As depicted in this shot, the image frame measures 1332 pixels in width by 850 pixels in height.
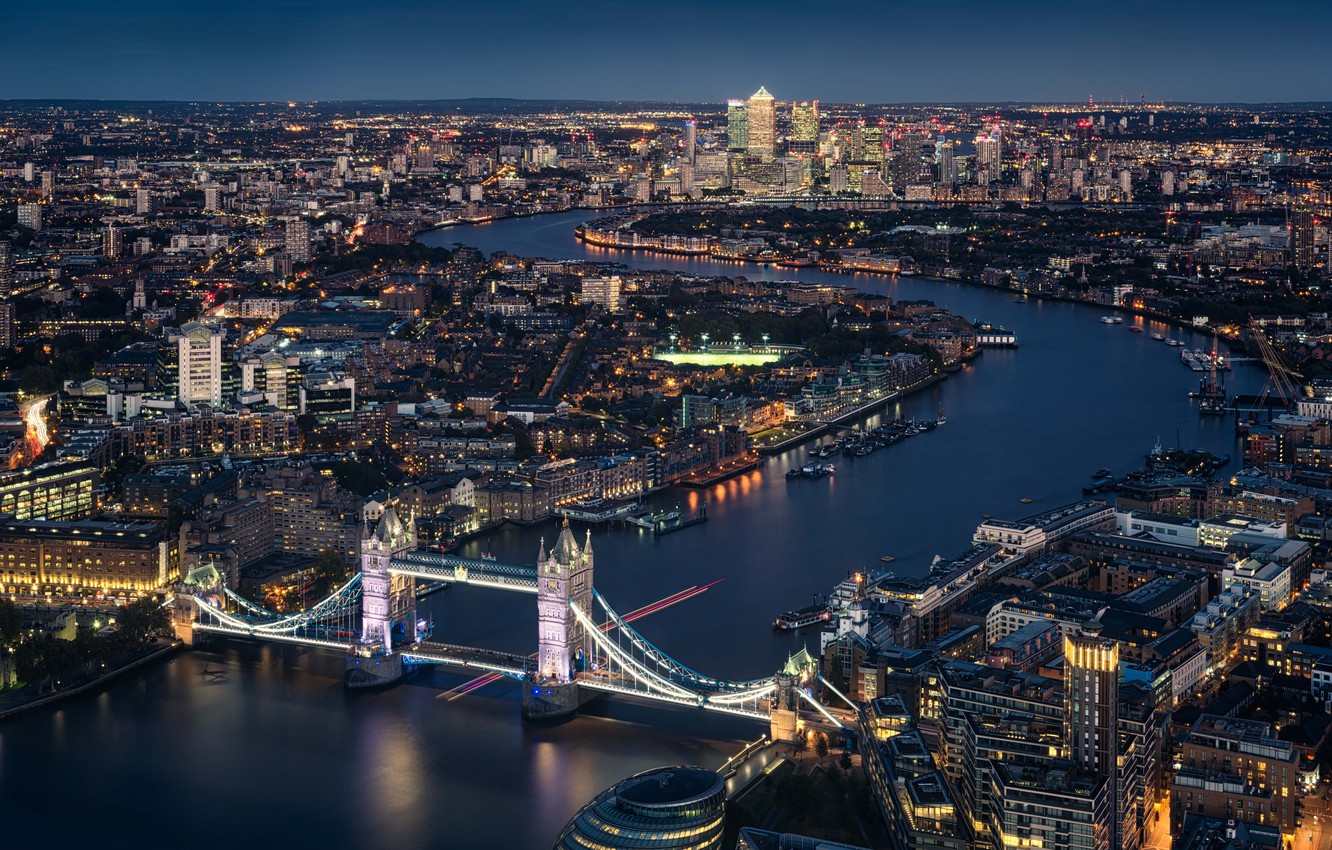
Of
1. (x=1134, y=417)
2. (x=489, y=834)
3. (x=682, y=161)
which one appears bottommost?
(x=489, y=834)

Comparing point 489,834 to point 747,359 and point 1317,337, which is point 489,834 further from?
point 1317,337

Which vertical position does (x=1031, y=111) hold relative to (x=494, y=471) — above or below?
above

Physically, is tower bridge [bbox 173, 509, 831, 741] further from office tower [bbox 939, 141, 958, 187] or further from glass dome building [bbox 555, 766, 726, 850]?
office tower [bbox 939, 141, 958, 187]

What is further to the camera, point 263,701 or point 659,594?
point 659,594

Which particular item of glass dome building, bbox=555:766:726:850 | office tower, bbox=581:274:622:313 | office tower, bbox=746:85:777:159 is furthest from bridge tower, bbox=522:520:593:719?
office tower, bbox=746:85:777:159

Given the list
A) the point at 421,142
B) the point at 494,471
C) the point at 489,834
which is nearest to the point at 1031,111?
the point at 421,142

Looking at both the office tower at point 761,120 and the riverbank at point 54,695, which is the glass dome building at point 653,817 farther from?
the office tower at point 761,120

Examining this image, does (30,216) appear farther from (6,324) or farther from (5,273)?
(6,324)

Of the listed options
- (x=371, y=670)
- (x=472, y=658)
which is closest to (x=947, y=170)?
(x=472, y=658)
